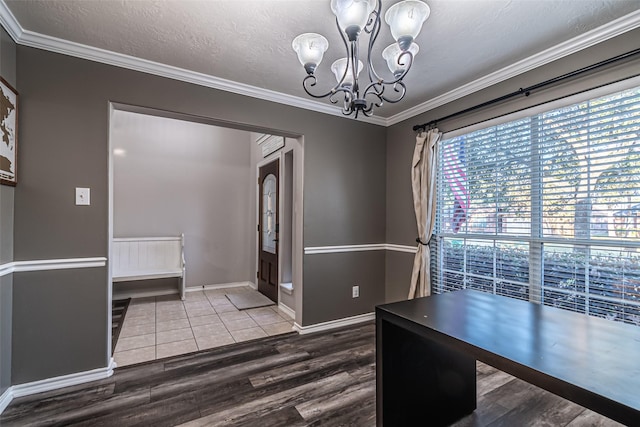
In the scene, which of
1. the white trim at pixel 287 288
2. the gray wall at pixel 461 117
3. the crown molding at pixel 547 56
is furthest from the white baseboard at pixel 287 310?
the crown molding at pixel 547 56

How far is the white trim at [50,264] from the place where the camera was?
6.15ft

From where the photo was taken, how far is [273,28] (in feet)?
6.16

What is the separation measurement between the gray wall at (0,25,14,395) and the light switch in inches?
13.3

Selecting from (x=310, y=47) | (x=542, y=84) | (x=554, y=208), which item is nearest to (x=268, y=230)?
(x=310, y=47)

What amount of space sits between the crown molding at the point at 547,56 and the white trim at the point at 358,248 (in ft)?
5.11

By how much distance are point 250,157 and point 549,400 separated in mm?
4922

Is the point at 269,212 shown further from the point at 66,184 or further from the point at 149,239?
the point at 66,184

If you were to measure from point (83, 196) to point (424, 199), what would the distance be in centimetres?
299

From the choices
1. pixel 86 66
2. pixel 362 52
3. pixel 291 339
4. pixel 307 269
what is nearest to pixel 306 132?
pixel 362 52

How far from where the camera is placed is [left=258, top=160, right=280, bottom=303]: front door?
4181 mm

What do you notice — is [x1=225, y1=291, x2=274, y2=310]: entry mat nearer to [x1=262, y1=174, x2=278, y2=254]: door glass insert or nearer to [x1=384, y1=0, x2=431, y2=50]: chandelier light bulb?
[x1=262, y1=174, x2=278, y2=254]: door glass insert

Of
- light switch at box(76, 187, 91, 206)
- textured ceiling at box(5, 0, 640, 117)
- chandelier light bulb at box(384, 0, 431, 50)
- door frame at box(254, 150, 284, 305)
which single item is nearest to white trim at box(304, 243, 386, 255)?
door frame at box(254, 150, 284, 305)

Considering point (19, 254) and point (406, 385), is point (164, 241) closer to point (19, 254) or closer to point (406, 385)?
point (19, 254)

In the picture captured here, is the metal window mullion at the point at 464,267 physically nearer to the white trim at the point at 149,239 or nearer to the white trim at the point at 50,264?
the white trim at the point at 50,264
